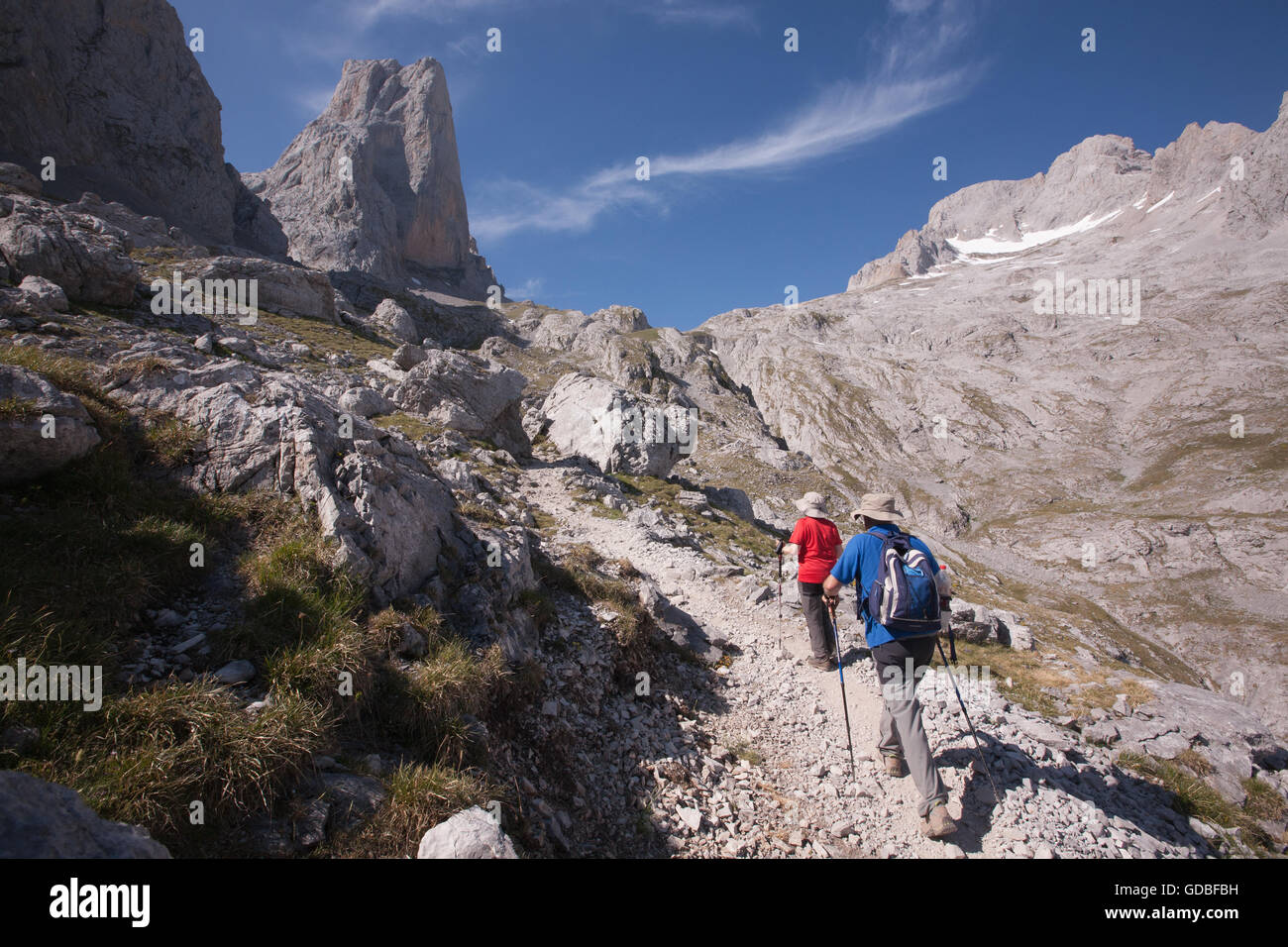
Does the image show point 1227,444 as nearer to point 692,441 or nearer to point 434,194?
point 692,441

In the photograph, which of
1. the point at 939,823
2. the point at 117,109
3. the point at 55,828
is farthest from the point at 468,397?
the point at 117,109

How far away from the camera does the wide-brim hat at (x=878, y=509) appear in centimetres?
773

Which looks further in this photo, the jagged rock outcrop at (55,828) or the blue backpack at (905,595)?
the blue backpack at (905,595)

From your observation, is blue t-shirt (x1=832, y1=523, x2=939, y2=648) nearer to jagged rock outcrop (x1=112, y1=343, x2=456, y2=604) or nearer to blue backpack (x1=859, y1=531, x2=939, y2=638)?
blue backpack (x1=859, y1=531, x2=939, y2=638)

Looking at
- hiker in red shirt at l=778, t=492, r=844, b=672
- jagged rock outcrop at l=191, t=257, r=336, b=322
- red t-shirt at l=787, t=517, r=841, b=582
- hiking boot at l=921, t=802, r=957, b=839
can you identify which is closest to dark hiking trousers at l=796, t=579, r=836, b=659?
hiker in red shirt at l=778, t=492, r=844, b=672

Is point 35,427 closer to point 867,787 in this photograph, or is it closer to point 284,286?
point 867,787

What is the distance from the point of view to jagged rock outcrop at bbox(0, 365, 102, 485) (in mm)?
5609

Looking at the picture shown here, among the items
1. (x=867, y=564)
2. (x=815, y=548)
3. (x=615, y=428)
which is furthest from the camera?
(x=615, y=428)

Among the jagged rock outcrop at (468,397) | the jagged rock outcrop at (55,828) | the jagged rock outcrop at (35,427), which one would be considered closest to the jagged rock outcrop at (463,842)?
Result: the jagged rock outcrop at (55,828)

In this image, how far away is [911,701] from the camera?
6711mm

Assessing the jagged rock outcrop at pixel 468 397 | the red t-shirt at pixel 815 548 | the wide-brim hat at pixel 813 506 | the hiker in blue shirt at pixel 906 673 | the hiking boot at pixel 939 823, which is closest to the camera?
the hiking boot at pixel 939 823

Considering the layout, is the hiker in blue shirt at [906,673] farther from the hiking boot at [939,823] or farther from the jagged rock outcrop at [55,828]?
the jagged rock outcrop at [55,828]

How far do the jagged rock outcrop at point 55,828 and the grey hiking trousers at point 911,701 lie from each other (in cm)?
708

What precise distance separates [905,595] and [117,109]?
345 ft
